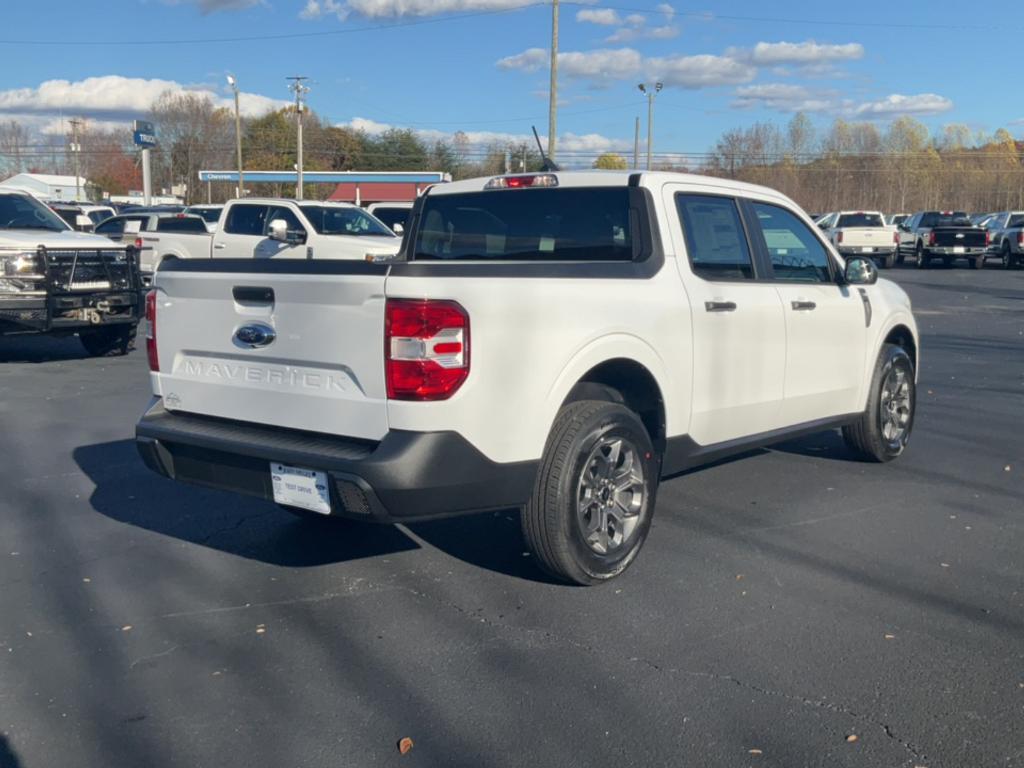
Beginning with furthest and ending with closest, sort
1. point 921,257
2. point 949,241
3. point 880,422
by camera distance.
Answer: point 921,257
point 949,241
point 880,422

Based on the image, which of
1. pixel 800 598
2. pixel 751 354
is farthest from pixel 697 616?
pixel 751 354

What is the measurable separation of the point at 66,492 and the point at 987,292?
23.5 m

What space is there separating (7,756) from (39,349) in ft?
36.8

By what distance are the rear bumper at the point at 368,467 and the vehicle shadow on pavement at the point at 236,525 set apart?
835 millimetres

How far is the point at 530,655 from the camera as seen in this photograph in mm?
4074

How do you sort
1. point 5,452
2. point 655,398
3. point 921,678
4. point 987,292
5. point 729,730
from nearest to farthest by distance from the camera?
1. point 729,730
2. point 921,678
3. point 655,398
4. point 5,452
5. point 987,292

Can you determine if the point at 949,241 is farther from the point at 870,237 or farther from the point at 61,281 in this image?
the point at 61,281

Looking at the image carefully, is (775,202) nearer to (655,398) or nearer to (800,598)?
(655,398)

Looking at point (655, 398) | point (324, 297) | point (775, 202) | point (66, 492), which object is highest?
point (775, 202)

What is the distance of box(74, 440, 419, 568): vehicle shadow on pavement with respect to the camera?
5.36 meters

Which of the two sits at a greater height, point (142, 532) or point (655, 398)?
point (655, 398)

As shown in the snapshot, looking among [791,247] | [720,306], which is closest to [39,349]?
[791,247]

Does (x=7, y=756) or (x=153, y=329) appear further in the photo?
(x=153, y=329)

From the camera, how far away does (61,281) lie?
11422mm
